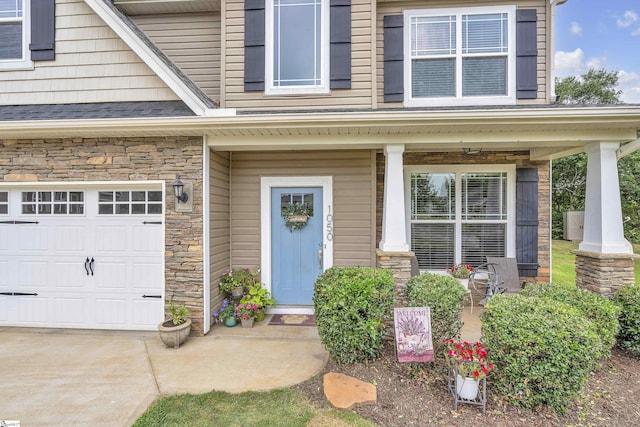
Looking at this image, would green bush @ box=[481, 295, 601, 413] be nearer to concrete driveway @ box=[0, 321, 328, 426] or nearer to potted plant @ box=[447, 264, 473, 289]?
concrete driveway @ box=[0, 321, 328, 426]

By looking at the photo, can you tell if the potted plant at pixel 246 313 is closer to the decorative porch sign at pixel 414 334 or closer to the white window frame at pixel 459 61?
the decorative porch sign at pixel 414 334

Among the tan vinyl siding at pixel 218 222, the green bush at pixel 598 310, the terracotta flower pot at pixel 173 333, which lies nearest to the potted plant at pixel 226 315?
the tan vinyl siding at pixel 218 222

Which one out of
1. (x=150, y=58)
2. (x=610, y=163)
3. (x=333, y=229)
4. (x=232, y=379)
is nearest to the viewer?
(x=232, y=379)

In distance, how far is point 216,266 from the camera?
4941 millimetres

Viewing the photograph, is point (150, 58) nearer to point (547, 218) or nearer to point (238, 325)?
point (238, 325)

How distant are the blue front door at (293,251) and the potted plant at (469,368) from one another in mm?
2817

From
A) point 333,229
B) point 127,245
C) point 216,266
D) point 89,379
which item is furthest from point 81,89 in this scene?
point 333,229

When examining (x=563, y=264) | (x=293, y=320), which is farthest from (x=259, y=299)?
(x=563, y=264)

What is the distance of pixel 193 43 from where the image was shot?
576 centimetres

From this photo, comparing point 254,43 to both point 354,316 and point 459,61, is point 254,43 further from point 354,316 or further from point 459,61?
point 354,316

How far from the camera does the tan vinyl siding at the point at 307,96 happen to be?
5.13 metres

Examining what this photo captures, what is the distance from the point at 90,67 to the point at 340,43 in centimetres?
381

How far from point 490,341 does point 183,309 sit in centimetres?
377

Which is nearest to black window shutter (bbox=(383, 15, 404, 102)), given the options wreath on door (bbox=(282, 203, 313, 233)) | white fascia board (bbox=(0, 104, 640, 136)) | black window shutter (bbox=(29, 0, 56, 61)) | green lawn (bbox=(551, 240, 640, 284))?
white fascia board (bbox=(0, 104, 640, 136))
